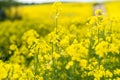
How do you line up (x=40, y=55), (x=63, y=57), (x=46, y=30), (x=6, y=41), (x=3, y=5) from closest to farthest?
(x=40, y=55)
(x=63, y=57)
(x=6, y=41)
(x=46, y=30)
(x=3, y=5)

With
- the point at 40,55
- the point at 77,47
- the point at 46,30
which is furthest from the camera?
the point at 46,30

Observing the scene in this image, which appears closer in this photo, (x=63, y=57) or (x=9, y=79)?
(x=9, y=79)

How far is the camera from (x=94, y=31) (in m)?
7.21

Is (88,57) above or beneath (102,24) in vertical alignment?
beneath

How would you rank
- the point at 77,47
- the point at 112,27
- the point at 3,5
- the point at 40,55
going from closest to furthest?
the point at 77,47, the point at 40,55, the point at 112,27, the point at 3,5

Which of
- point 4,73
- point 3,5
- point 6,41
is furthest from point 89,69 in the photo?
point 3,5

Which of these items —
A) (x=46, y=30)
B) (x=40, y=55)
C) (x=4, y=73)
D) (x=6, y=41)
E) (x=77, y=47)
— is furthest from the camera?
(x=46, y=30)

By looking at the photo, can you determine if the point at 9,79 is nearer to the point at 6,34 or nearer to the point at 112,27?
the point at 112,27

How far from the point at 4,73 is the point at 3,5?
26.2 metres

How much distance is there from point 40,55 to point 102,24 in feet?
3.30

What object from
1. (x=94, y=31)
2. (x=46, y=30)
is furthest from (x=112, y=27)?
(x=46, y=30)

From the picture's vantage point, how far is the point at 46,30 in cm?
1667

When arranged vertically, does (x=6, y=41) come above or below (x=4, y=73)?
below

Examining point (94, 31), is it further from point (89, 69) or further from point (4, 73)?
point (4, 73)
